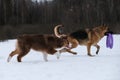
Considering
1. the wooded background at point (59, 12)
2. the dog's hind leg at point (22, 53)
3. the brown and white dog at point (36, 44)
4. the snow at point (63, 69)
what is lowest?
the snow at point (63, 69)

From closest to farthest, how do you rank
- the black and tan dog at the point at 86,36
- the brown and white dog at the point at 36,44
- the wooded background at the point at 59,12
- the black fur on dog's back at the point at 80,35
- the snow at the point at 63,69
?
the snow at the point at 63,69 → the brown and white dog at the point at 36,44 → the black and tan dog at the point at 86,36 → the black fur on dog's back at the point at 80,35 → the wooded background at the point at 59,12

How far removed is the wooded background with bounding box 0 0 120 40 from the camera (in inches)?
2157

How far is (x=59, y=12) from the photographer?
59.4 m

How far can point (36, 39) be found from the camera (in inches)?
481

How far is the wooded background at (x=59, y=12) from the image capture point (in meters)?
54.8

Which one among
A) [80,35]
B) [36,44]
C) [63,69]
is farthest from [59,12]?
[63,69]

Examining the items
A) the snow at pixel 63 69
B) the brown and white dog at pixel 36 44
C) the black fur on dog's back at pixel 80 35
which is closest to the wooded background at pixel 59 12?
the black fur on dog's back at pixel 80 35

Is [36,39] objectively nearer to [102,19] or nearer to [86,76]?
[86,76]

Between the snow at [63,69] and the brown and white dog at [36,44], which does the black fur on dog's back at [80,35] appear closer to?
the brown and white dog at [36,44]

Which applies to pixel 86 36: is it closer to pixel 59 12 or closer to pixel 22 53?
pixel 22 53

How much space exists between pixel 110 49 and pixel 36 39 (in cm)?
424

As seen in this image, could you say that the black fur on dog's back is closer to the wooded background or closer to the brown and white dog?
the brown and white dog

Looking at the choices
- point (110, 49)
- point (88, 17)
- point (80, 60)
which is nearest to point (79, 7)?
point (88, 17)

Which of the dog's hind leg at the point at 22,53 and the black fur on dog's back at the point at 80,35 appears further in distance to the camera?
the black fur on dog's back at the point at 80,35
